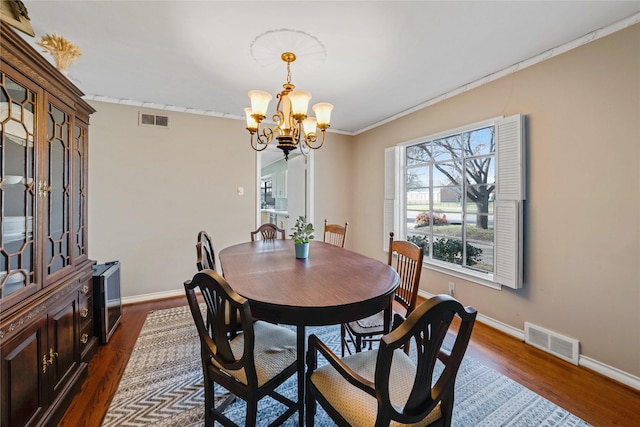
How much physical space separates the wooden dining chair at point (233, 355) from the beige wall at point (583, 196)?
A: 2.24m

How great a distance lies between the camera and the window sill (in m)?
2.64

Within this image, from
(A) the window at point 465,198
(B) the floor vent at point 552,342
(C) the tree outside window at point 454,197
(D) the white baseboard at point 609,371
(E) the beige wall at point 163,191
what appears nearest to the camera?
(D) the white baseboard at point 609,371

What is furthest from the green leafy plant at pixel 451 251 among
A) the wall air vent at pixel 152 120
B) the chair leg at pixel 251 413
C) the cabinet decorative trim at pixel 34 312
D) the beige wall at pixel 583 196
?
the wall air vent at pixel 152 120

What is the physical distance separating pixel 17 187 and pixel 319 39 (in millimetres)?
2035

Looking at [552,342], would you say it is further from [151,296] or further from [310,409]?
[151,296]

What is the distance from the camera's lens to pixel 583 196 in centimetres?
203

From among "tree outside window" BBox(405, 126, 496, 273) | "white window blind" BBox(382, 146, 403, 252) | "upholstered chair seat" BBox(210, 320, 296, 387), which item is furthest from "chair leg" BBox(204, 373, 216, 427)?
"white window blind" BBox(382, 146, 403, 252)

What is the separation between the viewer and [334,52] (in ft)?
7.10

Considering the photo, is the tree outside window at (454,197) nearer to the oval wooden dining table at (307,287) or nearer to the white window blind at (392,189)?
the white window blind at (392,189)

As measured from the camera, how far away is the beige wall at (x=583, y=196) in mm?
1817

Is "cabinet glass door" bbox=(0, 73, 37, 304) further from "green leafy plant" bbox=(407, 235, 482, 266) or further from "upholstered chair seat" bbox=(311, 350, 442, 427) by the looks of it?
"green leafy plant" bbox=(407, 235, 482, 266)

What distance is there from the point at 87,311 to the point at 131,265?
130 cm

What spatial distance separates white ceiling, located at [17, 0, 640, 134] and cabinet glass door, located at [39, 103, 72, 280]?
2.51 ft

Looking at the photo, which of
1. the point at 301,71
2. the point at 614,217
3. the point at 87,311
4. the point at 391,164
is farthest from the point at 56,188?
the point at 614,217
